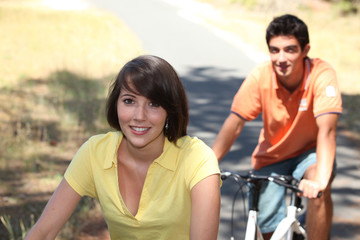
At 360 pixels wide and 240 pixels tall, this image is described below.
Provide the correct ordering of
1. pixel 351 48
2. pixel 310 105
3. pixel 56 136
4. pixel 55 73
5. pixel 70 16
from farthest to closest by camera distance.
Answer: pixel 70 16
pixel 351 48
pixel 55 73
pixel 56 136
pixel 310 105

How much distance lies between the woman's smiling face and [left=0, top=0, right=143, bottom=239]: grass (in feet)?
7.15

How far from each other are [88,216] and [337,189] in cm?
280

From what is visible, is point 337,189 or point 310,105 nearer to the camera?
point 310,105

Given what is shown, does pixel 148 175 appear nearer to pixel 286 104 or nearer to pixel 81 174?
pixel 81 174

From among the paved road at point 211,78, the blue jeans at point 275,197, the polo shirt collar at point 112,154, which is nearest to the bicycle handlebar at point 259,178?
the blue jeans at point 275,197

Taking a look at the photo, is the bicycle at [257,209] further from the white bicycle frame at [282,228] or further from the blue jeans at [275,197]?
the blue jeans at [275,197]

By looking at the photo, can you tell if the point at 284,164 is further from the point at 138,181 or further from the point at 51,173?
the point at 51,173

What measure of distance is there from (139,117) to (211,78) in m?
9.83

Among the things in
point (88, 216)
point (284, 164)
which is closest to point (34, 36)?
point (88, 216)

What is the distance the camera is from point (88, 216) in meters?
5.22

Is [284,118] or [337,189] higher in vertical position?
[284,118]

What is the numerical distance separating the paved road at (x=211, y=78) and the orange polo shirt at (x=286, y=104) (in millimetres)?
1380

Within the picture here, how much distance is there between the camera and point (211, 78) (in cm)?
1238

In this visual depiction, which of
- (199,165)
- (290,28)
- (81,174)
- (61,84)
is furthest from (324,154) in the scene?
(61,84)
